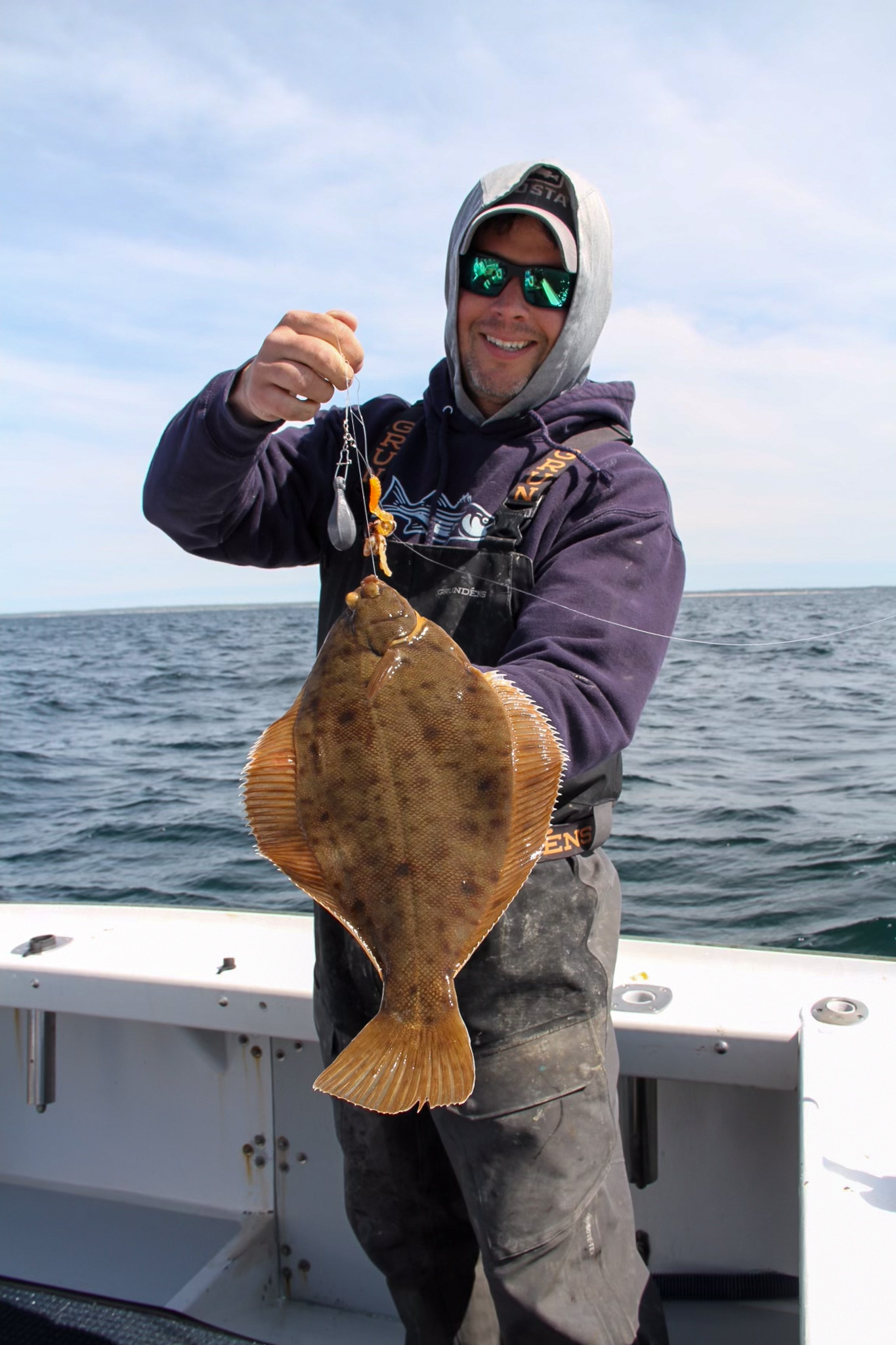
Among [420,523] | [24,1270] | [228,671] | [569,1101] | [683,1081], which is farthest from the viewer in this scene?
[228,671]

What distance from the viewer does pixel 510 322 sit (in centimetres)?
254

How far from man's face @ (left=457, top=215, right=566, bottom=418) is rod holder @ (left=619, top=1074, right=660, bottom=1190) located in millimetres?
1905

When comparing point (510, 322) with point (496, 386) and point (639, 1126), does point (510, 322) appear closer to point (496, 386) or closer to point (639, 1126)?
point (496, 386)

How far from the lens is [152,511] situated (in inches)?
101

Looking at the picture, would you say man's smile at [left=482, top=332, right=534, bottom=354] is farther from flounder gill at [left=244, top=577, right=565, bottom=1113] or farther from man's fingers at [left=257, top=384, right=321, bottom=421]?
flounder gill at [left=244, top=577, right=565, bottom=1113]

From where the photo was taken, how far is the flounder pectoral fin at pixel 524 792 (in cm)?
181

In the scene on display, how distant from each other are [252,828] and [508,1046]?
0.75 m

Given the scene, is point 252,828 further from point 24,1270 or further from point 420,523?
point 24,1270

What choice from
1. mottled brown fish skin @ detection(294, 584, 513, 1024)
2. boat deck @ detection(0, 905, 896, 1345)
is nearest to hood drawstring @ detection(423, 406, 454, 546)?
mottled brown fish skin @ detection(294, 584, 513, 1024)

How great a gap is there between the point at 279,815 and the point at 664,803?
7818 millimetres

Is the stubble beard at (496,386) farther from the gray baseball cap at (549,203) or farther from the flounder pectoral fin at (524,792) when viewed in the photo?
the flounder pectoral fin at (524,792)

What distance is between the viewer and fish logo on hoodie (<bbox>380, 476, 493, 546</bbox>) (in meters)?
2.38

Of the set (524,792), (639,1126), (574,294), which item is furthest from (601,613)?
(639,1126)

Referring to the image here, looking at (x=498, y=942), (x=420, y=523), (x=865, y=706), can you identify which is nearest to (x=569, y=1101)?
(x=498, y=942)
